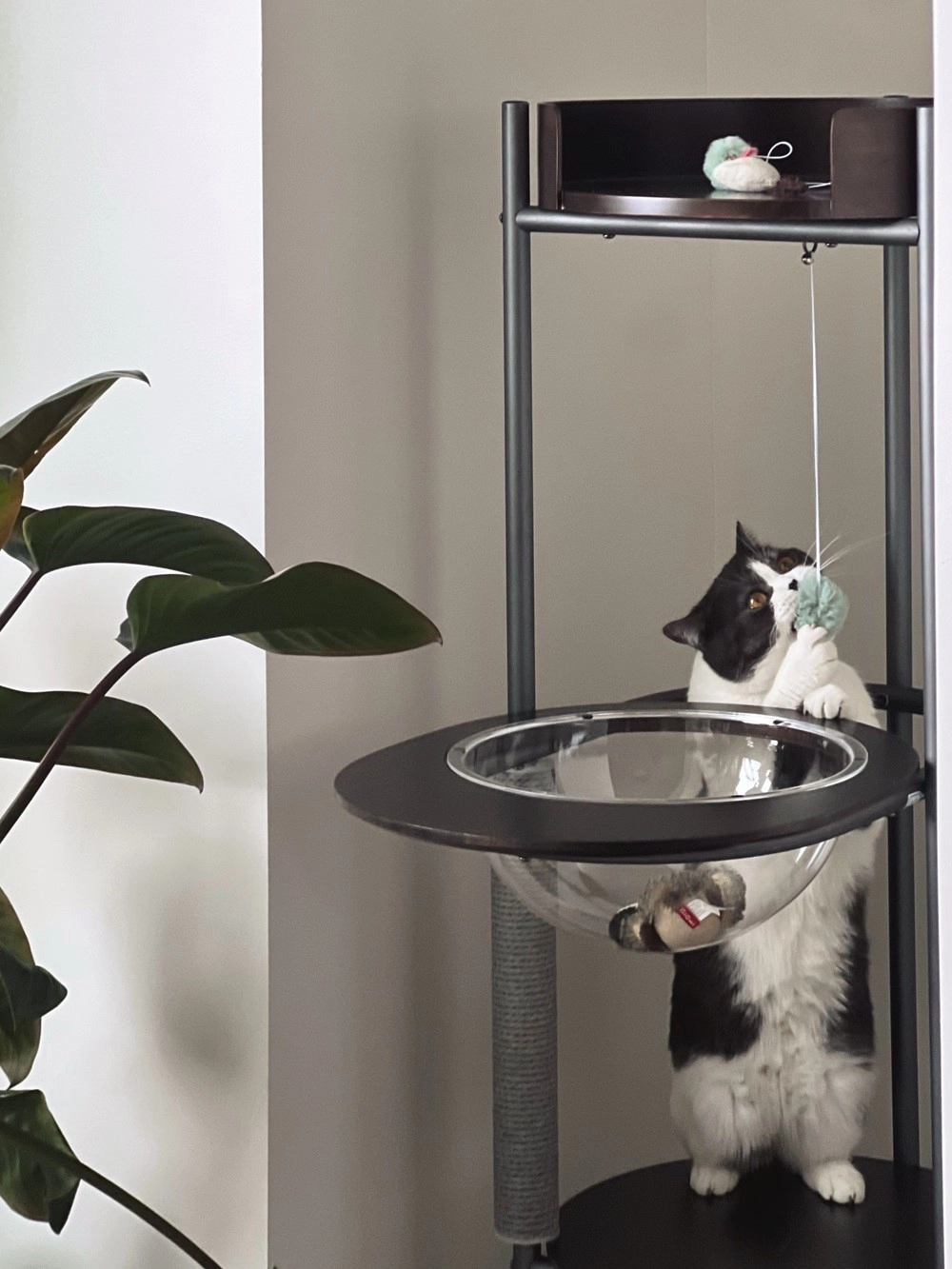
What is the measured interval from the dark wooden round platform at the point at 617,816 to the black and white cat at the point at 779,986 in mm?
161

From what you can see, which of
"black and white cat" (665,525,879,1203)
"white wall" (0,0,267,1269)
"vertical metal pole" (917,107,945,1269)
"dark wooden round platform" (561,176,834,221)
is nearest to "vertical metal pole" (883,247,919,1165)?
"black and white cat" (665,525,879,1203)

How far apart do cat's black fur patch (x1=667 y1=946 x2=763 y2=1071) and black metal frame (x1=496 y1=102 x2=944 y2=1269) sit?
109mm

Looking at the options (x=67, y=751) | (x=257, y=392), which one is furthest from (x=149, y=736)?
(x=257, y=392)

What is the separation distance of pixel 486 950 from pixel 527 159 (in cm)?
69

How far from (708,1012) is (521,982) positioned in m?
0.15

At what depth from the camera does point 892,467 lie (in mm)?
1220

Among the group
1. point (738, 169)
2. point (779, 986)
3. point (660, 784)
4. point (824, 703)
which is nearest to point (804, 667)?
point (824, 703)

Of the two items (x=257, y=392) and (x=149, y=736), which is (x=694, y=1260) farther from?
(x=257, y=392)

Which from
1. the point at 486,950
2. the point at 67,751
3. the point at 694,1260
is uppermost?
the point at 67,751

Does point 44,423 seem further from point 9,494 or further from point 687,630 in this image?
point 687,630

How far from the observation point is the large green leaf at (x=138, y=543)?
0.80m

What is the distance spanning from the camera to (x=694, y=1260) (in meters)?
1.09

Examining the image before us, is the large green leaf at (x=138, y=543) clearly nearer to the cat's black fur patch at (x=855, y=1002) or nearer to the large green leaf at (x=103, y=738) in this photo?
the large green leaf at (x=103, y=738)

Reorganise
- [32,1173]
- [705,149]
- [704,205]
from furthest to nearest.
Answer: [705,149], [704,205], [32,1173]
